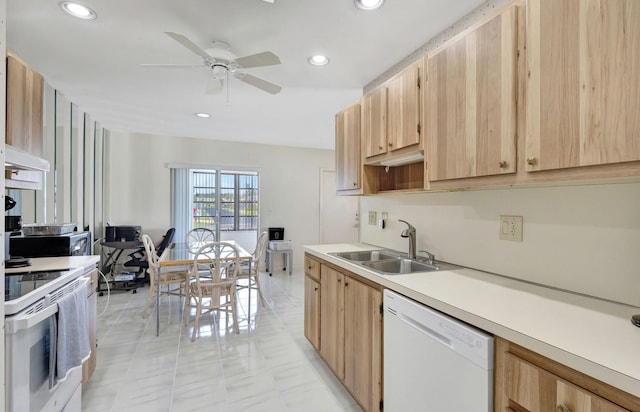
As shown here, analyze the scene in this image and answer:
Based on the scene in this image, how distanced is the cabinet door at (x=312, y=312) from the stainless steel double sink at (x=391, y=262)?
38 centimetres

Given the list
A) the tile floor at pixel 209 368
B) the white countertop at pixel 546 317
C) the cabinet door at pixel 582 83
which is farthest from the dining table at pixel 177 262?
the cabinet door at pixel 582 83

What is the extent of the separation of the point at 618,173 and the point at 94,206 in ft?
17.5

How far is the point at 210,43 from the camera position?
2.13m

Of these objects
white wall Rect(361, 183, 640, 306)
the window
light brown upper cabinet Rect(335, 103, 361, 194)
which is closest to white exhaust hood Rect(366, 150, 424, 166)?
light brown upper cabinet Rect(335, 103, 361, 194)

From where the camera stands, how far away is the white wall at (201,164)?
15.7 ft

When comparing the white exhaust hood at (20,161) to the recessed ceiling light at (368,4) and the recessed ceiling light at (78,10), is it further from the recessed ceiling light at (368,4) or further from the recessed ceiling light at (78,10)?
the recessed ceiling light at (368,4)

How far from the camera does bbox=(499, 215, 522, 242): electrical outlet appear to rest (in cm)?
144

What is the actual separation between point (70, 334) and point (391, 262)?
1.88m

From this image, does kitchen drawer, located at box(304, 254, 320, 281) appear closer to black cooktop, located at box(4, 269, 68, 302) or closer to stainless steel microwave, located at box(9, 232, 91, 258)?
black cooktop, located at box(4, 269, 68, 302)

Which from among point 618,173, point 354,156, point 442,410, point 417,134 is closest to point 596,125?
point 618,173

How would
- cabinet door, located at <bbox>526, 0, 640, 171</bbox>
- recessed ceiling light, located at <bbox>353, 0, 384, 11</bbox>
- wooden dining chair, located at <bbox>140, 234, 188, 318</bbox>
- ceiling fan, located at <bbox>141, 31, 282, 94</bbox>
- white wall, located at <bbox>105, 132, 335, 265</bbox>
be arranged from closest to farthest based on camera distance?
cabinet door, located at <bbox>526, 0, 640, 171</bbox>
recessed ceiling light, located at <bbox>353, 0, 384, 11</bbox>
ceiling fan, located at <bbox>141, 31, 282, 94</bbox>
wooden dining chair, located at <bbox>140, 234, 188, 318</bbox>
white wall, located at <bbox>105, 132, 335, 265</bbox>

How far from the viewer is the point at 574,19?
98cm

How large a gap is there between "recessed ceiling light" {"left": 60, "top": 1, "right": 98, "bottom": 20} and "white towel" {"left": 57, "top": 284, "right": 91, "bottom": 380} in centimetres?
166

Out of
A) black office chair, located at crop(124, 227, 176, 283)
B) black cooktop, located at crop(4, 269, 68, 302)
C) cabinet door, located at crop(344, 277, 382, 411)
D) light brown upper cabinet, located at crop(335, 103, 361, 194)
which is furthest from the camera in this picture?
black office chair, located at crop(124, 227, 176, 283)
